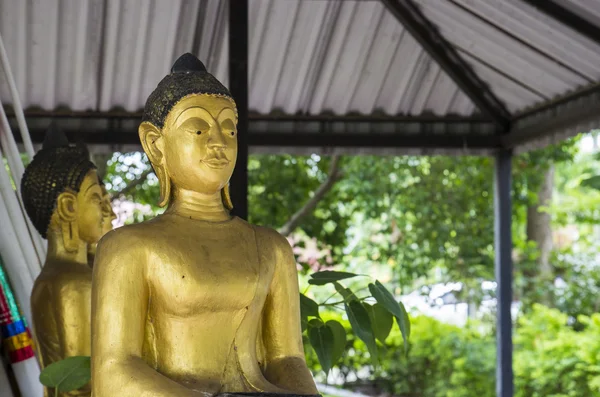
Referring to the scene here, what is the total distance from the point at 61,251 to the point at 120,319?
132cm

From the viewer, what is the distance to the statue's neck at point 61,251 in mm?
3152

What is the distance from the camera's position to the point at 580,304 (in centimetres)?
1094

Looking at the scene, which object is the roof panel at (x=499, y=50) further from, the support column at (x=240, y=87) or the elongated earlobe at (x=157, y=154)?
the elongated earlobe at (x=157, y=154)

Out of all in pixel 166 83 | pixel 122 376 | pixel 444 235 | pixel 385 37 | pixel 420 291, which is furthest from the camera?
pixel 420 291

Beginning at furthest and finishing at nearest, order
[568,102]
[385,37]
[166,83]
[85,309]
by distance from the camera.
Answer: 1. [385,37]
2. [568,102]
3. [85,309]
4. [166,83]

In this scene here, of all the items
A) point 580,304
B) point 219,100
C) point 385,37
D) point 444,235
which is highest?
point 385,37

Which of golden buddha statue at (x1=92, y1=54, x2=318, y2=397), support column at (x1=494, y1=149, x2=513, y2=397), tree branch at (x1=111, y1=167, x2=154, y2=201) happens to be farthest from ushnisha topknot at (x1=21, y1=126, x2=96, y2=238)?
tree branch at (x1=111, y1=167, x2=154, y2=201)

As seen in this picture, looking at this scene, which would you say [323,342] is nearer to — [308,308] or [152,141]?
[308,308]

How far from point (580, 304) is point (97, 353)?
9721 millimetres

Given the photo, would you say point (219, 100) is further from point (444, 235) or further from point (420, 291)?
point (420, 291)

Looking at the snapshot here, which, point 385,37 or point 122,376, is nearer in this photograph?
point 122,376

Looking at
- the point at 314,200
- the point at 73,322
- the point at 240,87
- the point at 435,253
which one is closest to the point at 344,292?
the point at 73,322

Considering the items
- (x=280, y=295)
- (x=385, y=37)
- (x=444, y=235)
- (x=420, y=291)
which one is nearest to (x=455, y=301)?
(x=420, y=291)

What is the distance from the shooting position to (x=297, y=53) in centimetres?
541
